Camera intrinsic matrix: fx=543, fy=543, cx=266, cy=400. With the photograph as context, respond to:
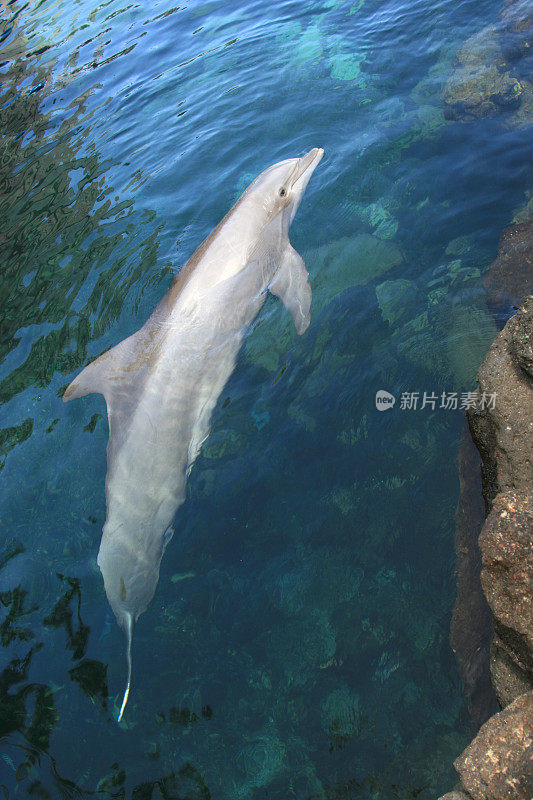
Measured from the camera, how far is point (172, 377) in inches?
186

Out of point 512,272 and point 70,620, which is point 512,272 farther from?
point 70,620

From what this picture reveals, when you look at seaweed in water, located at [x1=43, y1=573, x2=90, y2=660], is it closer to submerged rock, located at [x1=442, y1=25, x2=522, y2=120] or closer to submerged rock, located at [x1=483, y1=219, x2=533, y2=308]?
submerged rock, located at [x1=483, y1=219, x2=533, y2=308]

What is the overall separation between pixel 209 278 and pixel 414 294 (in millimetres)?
2059

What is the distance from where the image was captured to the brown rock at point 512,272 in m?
4.97

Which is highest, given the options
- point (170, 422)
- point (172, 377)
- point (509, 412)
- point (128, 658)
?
point (172, 377)

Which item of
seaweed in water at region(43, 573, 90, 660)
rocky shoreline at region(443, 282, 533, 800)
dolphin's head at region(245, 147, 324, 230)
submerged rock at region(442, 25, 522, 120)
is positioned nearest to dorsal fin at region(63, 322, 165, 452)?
seaweed in water at region(43, 573, 90, 660)

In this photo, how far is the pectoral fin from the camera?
220 inches

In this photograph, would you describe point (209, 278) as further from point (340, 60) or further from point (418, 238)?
point (340, 60)

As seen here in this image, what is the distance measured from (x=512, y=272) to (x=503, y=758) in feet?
13.4

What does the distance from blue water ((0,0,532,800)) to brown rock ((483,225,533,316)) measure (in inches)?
6.3

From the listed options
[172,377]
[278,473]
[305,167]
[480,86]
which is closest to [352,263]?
[305,167]

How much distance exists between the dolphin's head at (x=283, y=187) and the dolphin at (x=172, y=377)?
3cm

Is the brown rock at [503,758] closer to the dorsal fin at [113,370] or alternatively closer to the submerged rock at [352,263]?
the dorsal fin at [113,370]

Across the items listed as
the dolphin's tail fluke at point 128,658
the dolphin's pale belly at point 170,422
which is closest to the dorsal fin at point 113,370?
the dolphin's pale belly at point 170,422
